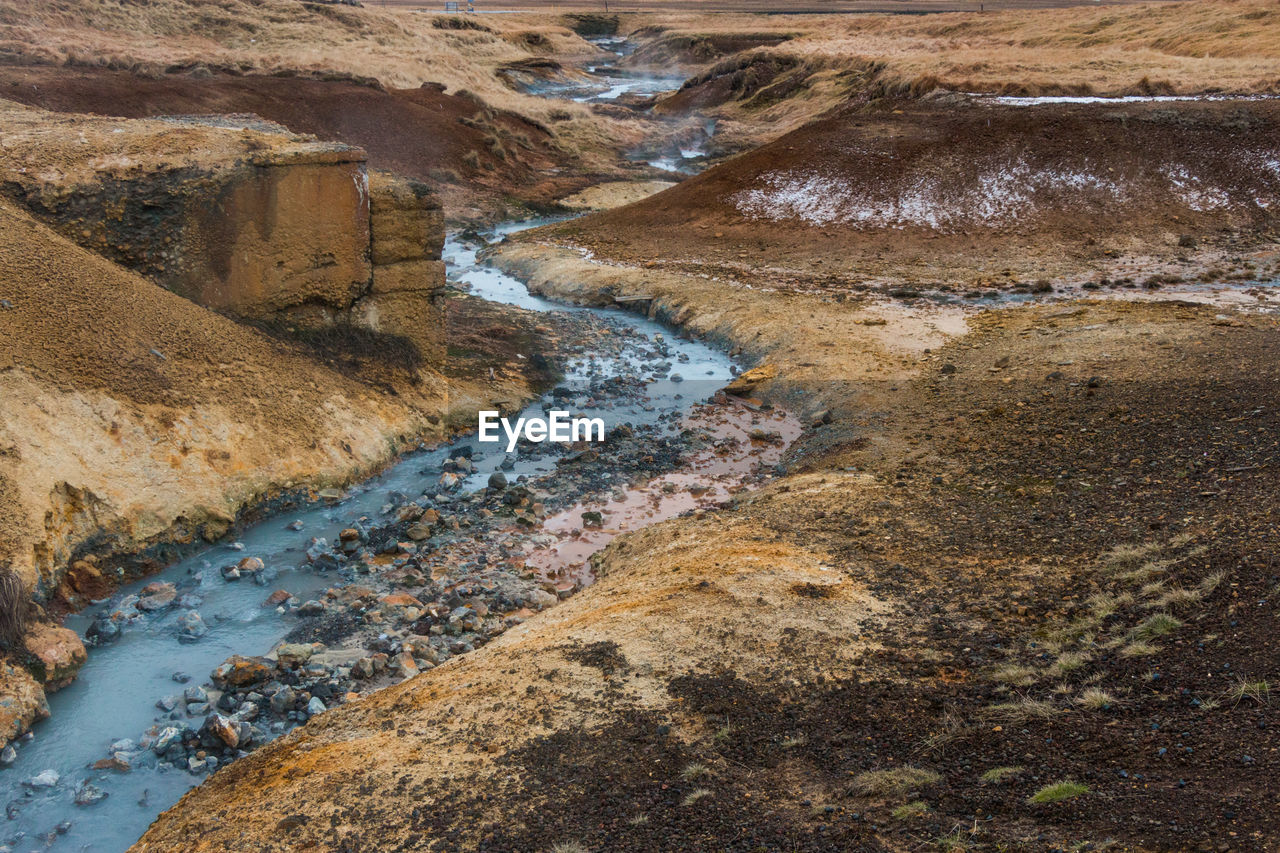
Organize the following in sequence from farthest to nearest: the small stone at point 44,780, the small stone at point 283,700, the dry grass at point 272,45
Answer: the dry grass at point 272,45
the small stone at point 283,700
the small stone at point 44,780

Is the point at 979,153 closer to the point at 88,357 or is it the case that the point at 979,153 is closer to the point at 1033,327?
the point at 1033,327

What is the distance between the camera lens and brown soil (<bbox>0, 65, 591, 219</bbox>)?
89.4ft

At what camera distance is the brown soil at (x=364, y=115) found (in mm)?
27250

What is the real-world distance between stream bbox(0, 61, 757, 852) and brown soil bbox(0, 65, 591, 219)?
14.6 m

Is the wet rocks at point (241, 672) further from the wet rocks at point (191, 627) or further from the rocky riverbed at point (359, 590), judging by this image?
the wet rocks at point (191, 627)

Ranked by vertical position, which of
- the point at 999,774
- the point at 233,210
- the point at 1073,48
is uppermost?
the point at 1073,48

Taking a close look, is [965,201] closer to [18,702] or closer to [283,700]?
[283,700]

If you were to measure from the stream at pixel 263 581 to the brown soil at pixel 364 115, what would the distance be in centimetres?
1461

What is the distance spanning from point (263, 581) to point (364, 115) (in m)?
24.6

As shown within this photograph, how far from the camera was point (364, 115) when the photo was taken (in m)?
31.2

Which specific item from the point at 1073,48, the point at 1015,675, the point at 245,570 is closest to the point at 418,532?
the point at 245,570

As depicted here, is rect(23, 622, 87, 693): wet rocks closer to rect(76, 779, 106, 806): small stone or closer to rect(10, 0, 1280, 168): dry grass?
rect(76, 779, 106, 806): small stone

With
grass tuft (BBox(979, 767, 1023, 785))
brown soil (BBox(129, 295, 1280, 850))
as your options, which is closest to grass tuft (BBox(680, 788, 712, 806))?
brown soil (BBox(129, 295, 1280, 850))

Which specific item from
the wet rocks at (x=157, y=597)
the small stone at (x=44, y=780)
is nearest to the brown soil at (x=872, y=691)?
the small stone at (x=44, y=780)
